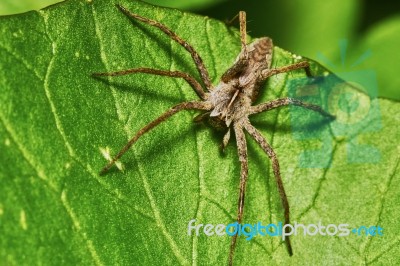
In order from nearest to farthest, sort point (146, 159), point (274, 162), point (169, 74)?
point (146, 159)
point (169, 74)
point (274, 162)

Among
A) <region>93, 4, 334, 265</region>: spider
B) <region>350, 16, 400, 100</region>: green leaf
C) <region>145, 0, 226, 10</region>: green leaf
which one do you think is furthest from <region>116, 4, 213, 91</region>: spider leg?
<region>350, 16, 400, 100</region>: green leaf

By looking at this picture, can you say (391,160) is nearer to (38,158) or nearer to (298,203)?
(298,203)

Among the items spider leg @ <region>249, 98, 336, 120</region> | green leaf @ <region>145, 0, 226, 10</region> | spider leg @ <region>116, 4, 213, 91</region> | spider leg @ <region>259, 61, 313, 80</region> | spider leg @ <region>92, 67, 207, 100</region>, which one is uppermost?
green leaf @ <region>145, 0, 226, 10</region>

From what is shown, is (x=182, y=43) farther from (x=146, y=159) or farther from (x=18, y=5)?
(x=18, y=5)

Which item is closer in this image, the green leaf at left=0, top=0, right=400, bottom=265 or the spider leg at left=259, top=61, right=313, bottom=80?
the green leaf at left=0, top=0, right=400, bottom=265

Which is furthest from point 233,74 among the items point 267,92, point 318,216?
point 318,216

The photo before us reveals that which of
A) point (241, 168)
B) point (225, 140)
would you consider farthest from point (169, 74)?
point (241, 168)

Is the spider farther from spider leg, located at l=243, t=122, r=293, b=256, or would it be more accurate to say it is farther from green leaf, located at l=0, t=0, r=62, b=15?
green leaf, located at l=0, t=0, r=62, b=15
